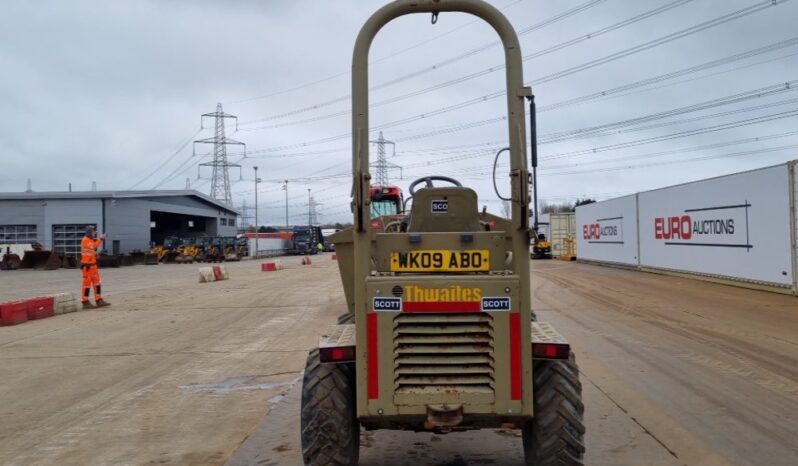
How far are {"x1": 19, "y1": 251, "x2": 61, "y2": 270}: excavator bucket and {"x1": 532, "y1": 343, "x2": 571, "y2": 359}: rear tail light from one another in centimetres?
4437

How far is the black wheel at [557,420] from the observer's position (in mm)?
3779

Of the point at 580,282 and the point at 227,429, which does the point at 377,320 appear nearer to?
the point at 227,429

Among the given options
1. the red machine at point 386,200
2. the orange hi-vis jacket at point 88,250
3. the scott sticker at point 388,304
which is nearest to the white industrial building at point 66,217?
the orange hi-vis jacket at point 88,250

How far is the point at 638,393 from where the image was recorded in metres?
6.71

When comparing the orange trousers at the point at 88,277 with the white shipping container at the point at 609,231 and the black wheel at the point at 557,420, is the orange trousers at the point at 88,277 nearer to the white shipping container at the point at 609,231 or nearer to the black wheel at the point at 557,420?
the black wheel at the point at 557,420

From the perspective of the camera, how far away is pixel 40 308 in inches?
562

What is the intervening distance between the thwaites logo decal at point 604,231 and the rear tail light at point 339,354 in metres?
28.3

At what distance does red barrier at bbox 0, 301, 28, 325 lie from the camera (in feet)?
42.7

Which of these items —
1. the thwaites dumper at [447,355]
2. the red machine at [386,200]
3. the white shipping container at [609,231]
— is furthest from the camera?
the white shipping container at [609,231]

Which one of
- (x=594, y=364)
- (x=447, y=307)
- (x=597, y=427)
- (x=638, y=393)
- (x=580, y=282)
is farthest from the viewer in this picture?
(x=580, y=282)

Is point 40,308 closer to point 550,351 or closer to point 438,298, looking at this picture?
point 438,298

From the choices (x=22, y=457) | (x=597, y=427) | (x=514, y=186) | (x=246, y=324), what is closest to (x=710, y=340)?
(x=597, y=427)

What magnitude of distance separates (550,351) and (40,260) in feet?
149

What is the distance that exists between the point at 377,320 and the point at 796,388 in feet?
18.5
